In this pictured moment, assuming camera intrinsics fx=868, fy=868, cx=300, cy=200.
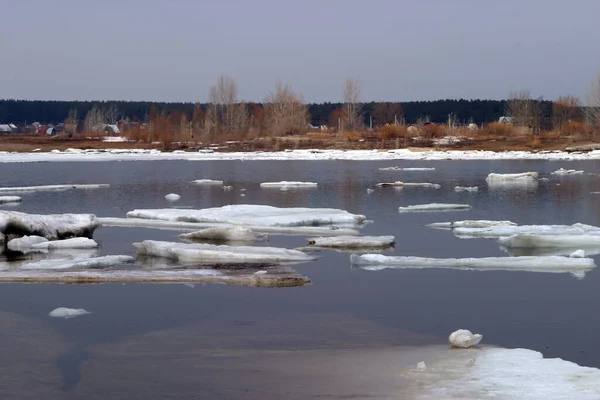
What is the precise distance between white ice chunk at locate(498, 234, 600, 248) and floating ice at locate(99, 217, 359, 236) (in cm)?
235

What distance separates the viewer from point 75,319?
23.9ft

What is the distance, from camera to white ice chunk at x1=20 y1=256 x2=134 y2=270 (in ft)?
31.0

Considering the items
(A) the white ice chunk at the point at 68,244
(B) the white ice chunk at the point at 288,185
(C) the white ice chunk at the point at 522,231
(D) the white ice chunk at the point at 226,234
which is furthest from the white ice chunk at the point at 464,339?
(B) the white ice chunk at the point at 288,185

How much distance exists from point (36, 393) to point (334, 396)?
1.80 meters

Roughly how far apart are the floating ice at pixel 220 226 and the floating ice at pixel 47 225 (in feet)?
5.36

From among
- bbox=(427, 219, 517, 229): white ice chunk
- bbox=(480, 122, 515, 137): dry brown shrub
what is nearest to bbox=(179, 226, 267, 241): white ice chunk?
bbox=(427, 219, 517, 229): white ice chunk

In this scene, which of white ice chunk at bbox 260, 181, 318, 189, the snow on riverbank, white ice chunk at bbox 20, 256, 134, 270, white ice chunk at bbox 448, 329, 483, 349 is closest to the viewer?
white ice chunk at bbox 448, 329, 483, 349

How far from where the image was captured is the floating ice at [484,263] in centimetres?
948

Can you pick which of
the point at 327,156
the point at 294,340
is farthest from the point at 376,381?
the point at 327,156

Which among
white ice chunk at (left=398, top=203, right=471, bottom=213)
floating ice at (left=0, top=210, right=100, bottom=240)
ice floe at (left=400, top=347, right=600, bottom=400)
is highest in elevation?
floating ice at (left=0, top=210, right=100, bottom=240)

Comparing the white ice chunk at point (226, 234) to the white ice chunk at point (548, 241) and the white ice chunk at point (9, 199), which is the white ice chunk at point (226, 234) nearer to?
the white ice chunk at point (548, 241)

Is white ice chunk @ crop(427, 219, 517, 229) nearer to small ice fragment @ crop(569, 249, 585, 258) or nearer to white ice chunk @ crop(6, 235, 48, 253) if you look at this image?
small ice fragment @ crop(569, 249, 585, 258)

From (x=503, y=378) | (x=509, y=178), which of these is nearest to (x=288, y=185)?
(x=509, y=178)

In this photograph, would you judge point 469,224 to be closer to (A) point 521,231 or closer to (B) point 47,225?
(A) point 521,231
